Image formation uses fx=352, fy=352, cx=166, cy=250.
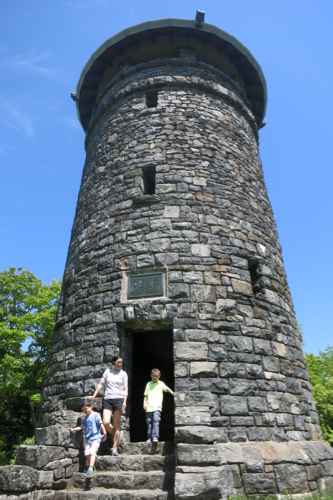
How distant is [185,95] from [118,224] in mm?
3463

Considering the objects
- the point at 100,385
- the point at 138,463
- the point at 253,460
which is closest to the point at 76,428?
the point at 100,385

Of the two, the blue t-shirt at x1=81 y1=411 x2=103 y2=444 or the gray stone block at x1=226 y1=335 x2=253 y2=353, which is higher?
the gray stone block at x1=226 y1=335 x2=253 y2=353

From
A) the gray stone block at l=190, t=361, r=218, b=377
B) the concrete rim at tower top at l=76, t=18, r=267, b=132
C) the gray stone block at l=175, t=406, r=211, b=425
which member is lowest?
the gray stone block at l=175, t=406, r=211, b=425

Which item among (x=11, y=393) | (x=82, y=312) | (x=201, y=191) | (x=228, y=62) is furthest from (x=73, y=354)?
(x=11, y=393)

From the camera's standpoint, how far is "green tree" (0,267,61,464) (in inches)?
587

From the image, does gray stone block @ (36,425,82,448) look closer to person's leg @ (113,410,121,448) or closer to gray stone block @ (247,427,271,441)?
person's leg @ (113,410,121,448)

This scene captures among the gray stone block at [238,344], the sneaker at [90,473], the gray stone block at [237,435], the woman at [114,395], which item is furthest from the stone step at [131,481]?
the gray stone block at [238,344]

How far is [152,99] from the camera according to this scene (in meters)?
8.03

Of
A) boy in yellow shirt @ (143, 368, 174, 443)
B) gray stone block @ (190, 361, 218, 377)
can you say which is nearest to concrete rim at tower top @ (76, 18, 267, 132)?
gray stone block @ (190, 361, 218, 377)

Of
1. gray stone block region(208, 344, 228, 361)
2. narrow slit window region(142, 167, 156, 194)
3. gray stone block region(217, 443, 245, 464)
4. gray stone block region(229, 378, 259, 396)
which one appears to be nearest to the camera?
gray stone block region(217, 443, 245, 464)

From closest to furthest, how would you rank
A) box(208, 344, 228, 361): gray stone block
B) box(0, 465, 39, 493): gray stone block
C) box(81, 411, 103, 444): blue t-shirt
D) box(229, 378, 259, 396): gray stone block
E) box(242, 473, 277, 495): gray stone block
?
box(0, 465, 39, 493): gray stone block
box(242, 473, 277, 495): gray stone block
box(81, 411, 103, 444): blue t-shirt
box(229, 378, 259, 396): gray stone block
box(208, 344, 228, 361): gray stone block

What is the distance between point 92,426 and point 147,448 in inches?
30.6

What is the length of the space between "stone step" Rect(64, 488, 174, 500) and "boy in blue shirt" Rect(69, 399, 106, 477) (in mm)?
308

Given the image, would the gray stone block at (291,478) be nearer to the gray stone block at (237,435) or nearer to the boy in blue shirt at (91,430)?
the gray stone block at (237,435)
